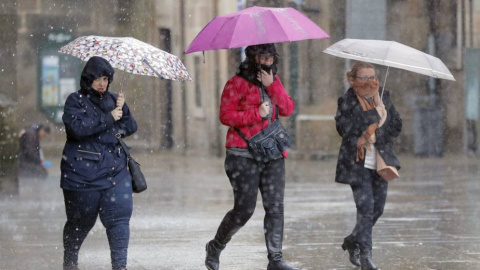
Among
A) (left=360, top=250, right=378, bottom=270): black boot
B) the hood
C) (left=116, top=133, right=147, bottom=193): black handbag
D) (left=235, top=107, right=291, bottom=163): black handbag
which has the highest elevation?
the hood

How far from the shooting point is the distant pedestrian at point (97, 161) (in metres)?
7.45

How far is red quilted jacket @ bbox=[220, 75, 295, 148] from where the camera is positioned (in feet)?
25.5

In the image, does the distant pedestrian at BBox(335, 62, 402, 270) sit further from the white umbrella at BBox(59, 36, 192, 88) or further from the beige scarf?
the white umbrella at BBox(59, 36, 192, 88)

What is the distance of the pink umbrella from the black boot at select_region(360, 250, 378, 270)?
1.63 meters

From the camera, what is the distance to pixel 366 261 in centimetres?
814

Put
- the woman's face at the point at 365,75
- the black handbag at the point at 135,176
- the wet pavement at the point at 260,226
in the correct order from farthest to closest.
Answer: the wet pavement at the point at 260,226, the woman's face at the point at 365,75, the black handbag at the point at 135,176

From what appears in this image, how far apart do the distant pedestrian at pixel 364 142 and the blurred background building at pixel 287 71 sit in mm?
11973

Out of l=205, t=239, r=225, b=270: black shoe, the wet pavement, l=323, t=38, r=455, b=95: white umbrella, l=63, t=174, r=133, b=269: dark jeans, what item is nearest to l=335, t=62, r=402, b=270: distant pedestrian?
l=323, t=38, r=455, b=95: white umbrella

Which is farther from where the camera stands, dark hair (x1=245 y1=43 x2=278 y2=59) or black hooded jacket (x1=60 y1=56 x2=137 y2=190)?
dark hair (x1=245 y1=43 x2=278 y2=59)

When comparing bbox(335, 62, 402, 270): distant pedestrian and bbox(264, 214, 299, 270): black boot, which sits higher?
bbox(335, 62, 402, 270): distant pedestrian

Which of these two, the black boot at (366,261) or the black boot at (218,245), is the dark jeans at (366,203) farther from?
the black boot at (218,245)

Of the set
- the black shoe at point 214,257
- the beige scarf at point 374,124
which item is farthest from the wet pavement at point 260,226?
the beige scarf at point 374,124

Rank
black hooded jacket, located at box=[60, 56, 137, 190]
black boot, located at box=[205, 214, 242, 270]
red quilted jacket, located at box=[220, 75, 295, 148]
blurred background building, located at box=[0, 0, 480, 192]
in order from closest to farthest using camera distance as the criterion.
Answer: black hooded jacket, located at box=[60, 56, 137, 190] → red quilted jacket, located at box=[220, 75, 295, 148] → black boot, located at box=[205, 214, 242, 270] → blurred background building, located at box=[0, 0, 480, 192]

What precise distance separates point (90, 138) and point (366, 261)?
7.11ft
